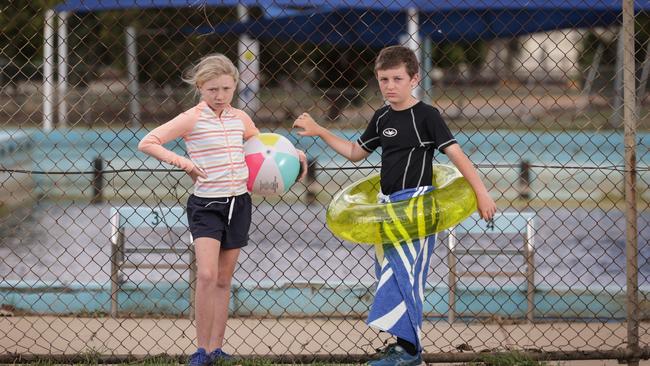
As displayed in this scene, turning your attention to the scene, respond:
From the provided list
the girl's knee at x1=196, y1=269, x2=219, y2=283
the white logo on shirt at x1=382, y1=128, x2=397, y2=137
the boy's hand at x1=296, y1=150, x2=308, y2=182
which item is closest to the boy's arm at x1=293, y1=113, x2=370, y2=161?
the boy's hand at x1=296, y1=150, x2=308, y2=182

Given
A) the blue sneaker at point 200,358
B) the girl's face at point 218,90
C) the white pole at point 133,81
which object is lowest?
the blue sneaker at point 200,358

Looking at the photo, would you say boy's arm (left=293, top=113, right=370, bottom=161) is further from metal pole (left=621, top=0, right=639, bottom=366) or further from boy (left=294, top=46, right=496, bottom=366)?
metal pole (left=621, top=0, right=639, bottom=366)

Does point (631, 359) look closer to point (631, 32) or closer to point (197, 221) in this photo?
point (631, 32)

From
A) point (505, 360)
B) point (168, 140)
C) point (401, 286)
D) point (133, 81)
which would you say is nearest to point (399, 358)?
point (401, 286)

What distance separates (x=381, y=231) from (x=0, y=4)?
14.7 m

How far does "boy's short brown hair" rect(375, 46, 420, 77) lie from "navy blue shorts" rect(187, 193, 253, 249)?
884 mm

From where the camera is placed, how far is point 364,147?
4438mm

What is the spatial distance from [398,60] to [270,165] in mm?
748

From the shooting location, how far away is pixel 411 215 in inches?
164

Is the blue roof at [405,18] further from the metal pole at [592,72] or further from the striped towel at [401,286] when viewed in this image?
the striped towel at [401,286]

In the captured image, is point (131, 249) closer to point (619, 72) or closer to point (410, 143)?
point (410, 143)

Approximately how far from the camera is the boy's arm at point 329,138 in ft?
14.3

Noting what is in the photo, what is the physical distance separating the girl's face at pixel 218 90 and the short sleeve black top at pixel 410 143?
701 millimetres

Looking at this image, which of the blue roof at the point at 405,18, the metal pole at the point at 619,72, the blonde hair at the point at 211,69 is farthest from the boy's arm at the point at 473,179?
the blue roof at the point at 405,18
